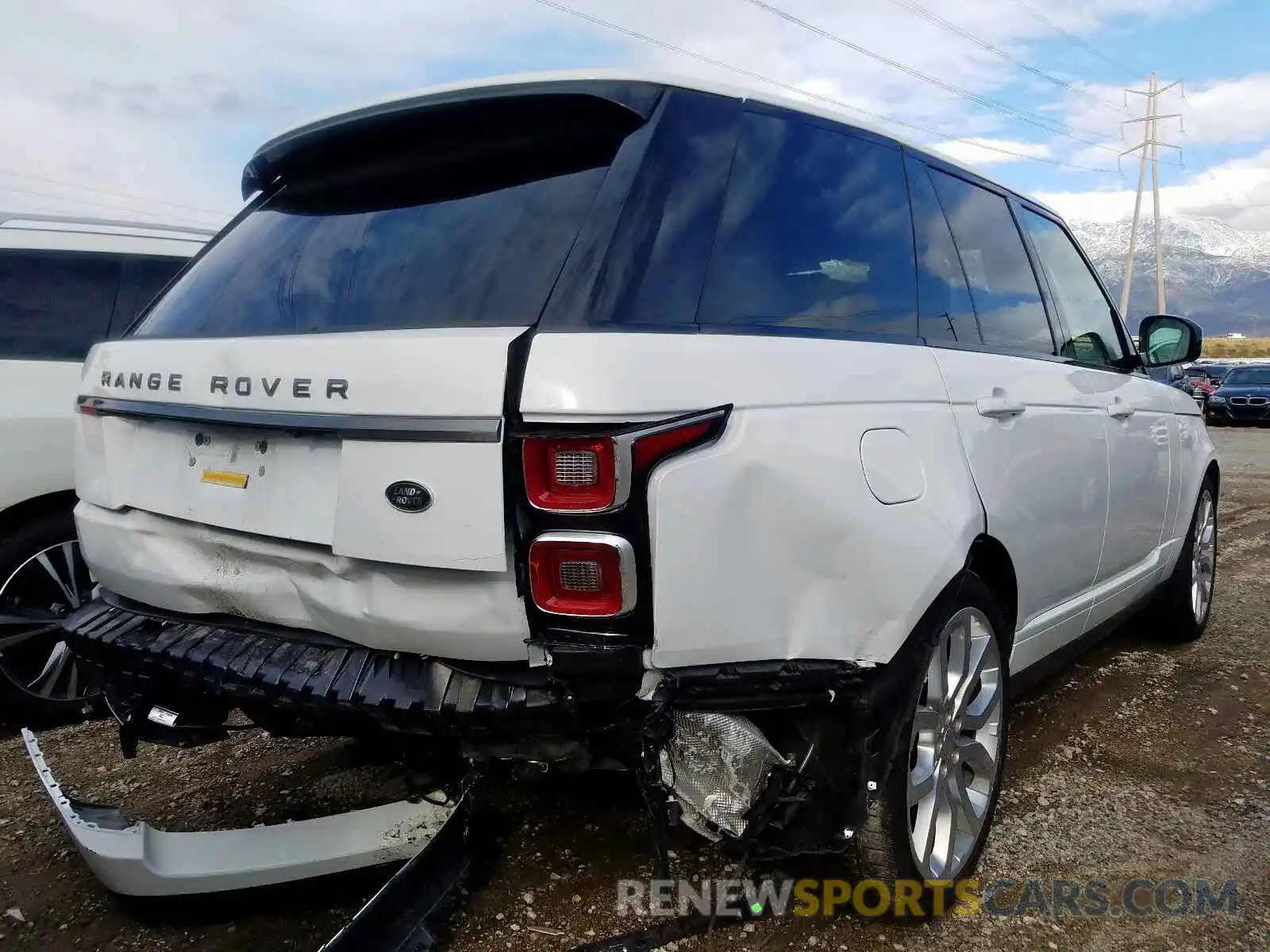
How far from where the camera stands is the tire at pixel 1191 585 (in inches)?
175

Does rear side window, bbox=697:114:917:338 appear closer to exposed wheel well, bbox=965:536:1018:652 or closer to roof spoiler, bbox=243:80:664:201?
roof spoiler, bbox=243:80:664:201

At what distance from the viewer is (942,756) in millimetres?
2385

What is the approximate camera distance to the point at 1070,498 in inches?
116

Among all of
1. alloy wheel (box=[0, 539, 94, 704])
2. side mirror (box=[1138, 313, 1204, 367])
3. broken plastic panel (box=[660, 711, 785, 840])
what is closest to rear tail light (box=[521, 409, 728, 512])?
broken plastic panel (box=[660, 711, 785, 840])

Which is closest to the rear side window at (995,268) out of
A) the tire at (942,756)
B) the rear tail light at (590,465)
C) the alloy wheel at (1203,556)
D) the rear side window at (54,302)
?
the tire at (942,756)

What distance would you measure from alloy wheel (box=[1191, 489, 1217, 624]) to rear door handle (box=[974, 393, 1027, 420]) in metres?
2.44

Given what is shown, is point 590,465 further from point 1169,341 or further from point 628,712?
point 1169,341

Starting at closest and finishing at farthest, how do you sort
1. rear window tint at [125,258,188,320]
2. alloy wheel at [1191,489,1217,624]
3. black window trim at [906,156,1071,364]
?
black window trim at [906,156,1071,364] < rear window tint at [125,258,188,320] < alloy wheel at [1191,489,1217,624]

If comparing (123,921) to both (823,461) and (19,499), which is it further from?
(823,461)

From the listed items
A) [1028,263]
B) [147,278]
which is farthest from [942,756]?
[147,278]

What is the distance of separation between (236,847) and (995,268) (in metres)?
2.69

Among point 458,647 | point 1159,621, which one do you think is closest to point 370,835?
point 458,647

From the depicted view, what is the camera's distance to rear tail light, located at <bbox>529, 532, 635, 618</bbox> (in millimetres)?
1706

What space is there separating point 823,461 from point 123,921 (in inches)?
80.5
